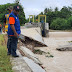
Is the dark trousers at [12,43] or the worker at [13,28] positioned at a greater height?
the worker at [13,28]

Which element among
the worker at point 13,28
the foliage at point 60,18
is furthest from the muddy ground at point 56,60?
the foliage at point 60,18

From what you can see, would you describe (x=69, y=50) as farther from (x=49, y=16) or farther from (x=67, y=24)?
(x=49, y=16)

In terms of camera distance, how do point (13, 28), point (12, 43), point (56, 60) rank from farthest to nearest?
point (56, 60) < point (12, 43) < point (13, 28)

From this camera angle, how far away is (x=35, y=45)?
34.6ft

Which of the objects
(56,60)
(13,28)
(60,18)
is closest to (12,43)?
(13,28)

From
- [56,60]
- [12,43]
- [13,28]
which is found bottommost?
[56,60]

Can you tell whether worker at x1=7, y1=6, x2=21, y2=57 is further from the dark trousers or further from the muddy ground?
the muddy ground

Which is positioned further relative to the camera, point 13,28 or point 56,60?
point 56,60

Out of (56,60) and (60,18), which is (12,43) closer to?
(56,60)

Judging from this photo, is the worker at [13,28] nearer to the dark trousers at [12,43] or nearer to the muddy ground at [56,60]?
the dark trousers at [12,43]

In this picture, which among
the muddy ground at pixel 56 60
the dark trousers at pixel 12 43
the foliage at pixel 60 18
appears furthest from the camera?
the foliage at pixel 60 18

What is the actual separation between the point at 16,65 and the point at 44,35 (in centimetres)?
1621

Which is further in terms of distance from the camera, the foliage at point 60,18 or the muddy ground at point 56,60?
the foliage at point 60,18

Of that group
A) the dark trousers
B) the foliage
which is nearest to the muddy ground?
the dark trousers
